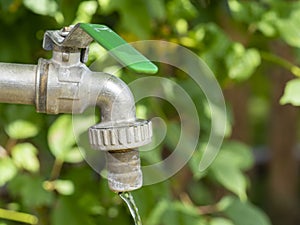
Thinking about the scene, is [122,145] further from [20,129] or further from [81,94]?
[20,129]

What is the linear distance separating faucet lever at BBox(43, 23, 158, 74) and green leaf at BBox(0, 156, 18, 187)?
0.41 m

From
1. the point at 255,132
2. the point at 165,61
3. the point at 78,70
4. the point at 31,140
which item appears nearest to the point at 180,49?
the point at 165,61

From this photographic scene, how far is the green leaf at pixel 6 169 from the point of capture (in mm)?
1089

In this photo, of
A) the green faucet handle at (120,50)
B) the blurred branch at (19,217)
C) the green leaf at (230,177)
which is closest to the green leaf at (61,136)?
the blurred branch at (19,217)

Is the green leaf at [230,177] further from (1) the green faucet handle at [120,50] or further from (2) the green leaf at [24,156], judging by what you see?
(1) the green faucet handle at [120,50]

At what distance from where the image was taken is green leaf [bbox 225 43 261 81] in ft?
3.51

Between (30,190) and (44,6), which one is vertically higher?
(44,6)

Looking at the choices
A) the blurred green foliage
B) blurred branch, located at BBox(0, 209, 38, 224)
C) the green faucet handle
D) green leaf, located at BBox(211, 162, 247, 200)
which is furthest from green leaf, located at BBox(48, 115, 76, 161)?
the green faucet handle

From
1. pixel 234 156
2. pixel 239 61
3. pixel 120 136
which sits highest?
pixel 120 136

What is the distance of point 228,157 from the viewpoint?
1.17 meters

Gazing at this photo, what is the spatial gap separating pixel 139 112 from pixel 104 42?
0.44 meters

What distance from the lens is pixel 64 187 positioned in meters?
1.14

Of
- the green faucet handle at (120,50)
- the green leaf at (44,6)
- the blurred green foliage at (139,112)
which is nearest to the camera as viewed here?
the green faucet handle at (120,50)

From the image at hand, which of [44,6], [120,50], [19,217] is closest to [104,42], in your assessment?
[120,50]
